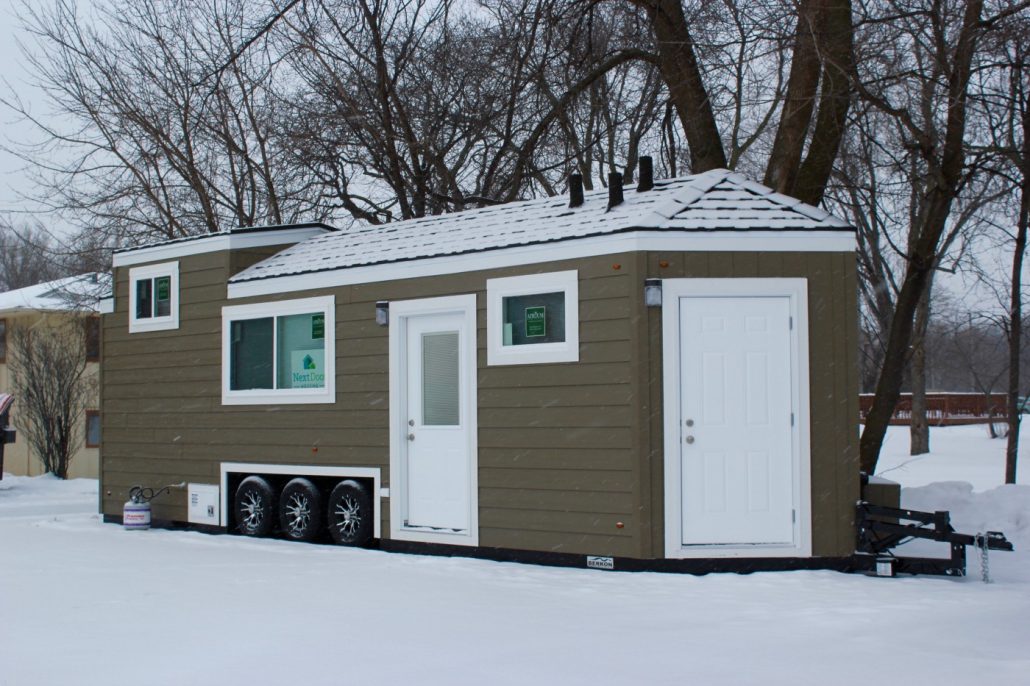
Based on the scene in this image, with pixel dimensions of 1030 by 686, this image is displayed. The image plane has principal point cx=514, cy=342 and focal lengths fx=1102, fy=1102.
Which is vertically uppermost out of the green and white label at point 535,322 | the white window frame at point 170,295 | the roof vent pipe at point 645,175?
the roof vent pipe at point 645,175

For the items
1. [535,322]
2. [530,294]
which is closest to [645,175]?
[530,294]

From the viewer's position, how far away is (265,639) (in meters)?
5.84

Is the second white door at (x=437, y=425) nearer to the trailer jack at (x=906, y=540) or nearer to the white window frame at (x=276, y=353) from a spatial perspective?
the white window frame at (x=276, y=353)

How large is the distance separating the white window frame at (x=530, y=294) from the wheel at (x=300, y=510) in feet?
8.13

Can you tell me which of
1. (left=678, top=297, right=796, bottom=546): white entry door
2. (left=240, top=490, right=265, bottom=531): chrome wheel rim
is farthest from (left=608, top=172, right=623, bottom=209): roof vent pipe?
(left=240, top=490, right=265, bottom=531): chrome wheel rim

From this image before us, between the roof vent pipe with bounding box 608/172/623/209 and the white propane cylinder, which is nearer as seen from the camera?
the roof vent pipe with bounding box 608/172/623/209

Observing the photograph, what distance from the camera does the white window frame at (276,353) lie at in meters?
10.1

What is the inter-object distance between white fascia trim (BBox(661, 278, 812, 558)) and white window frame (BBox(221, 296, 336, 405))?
350 centimetres

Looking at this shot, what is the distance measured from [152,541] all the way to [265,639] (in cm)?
515

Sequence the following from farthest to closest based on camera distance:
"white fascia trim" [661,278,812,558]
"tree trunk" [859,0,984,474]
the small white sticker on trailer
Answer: the small white sticker on trailer → "tree trunk" [859,0,984,474] → "white fascia trim" [661,278,812,558]

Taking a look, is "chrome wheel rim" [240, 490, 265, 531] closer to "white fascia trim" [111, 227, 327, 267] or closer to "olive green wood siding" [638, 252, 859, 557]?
"white fascia trim" [111, 227, 327, 267]

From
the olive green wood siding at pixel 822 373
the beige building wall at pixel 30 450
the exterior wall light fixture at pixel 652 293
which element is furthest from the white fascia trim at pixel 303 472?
the beige building wall at pixel 30 450

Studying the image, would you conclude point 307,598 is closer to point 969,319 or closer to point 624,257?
point 624,257

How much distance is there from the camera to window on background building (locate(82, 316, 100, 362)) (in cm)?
2498
